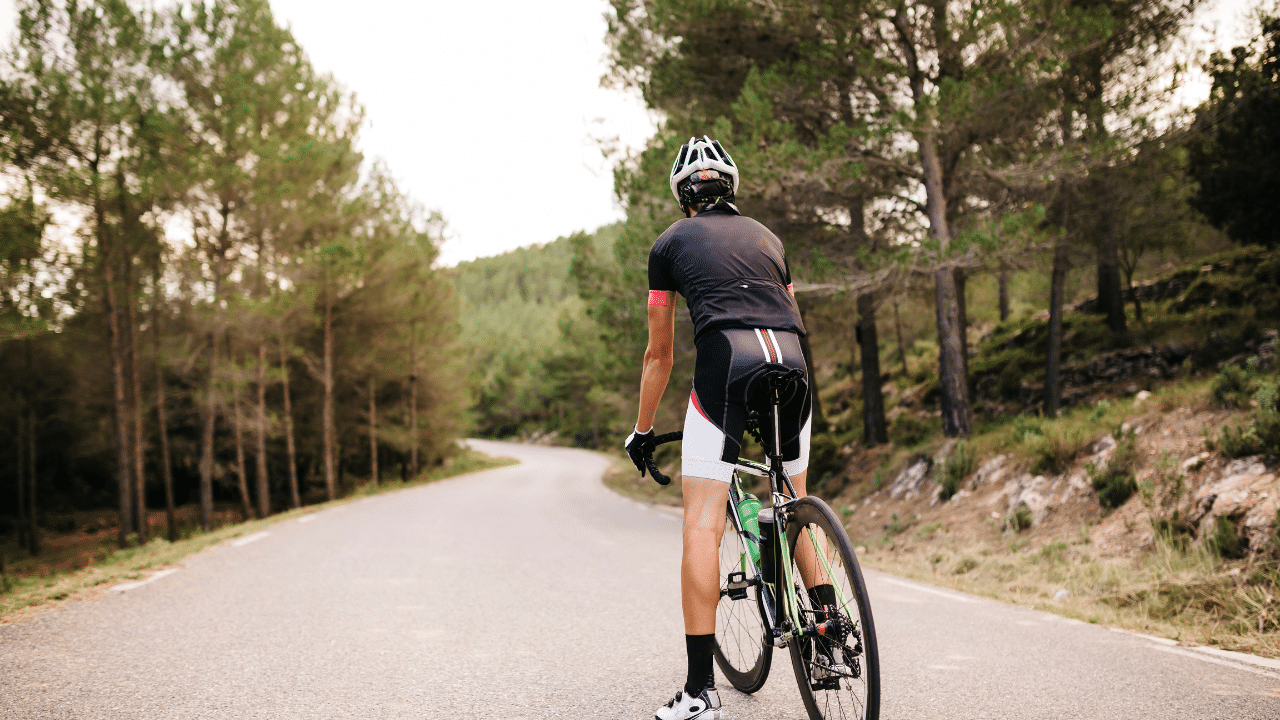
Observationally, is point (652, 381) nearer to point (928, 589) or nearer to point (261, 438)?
point (928, 589)

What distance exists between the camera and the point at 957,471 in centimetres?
917

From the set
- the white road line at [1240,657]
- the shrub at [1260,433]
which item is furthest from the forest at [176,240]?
the shrub at [1260,433]

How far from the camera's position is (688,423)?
8.12ft

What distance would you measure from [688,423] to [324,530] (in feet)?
28.6

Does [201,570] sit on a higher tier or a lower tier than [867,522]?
higher

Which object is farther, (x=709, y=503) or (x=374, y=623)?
(x=374, y=623)

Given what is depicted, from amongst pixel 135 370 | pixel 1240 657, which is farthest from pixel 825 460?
pixel 135 370

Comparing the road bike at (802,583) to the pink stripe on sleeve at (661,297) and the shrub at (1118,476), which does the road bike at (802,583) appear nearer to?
the pink stripe on sleeve at (661,297)

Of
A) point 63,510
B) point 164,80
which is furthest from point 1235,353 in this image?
point 63,510

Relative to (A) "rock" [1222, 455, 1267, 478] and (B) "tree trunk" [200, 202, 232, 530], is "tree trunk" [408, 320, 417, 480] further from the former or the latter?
(A) "rock" [1222, 455, 1267, 478]

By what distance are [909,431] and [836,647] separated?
13.5 meters

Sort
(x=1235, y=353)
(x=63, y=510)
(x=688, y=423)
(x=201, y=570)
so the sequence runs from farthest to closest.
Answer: (x=63, y=510) < (x=1235, y=353) < (x=201, y=570) < (x=688, y=423)

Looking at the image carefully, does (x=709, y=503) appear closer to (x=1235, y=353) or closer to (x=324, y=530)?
(x=324, y=530)

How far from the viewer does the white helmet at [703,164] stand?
2637mm
